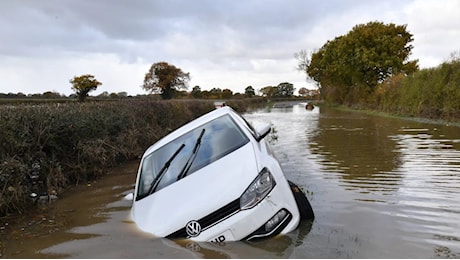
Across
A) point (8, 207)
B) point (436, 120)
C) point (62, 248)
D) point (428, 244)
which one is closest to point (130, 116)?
point (8, 207)

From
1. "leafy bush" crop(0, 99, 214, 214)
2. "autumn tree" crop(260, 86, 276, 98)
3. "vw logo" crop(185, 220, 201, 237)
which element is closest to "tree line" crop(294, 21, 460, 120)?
"leafy bush" crop(0, 99, 214, 214)

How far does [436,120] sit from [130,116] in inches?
656

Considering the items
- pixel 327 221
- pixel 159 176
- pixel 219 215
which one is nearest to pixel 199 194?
pixel 219 215

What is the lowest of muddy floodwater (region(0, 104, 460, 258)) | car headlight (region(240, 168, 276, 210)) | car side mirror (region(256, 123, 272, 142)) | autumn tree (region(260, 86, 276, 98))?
muddy floodwater (region(0, 104, 460, 258))

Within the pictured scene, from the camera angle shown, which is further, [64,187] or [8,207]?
[64,187]

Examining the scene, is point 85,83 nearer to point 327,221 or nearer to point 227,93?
point 327,221

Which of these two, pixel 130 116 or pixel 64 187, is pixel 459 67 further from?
pixel 64 187

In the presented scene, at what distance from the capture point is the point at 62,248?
4.46 m

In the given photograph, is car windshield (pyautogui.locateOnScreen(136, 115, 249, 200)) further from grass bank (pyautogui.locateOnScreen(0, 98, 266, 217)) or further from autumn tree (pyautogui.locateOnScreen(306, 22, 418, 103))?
autumn tree (pyautogui.locateOnScreen(306, 22, 418, 103))

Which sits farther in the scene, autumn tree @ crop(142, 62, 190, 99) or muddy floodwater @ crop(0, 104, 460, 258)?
autumn tree @ crop(142, 62, 190, 99)

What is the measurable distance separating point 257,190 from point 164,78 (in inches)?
2263

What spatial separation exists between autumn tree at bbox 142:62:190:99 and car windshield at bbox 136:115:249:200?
5345 cm

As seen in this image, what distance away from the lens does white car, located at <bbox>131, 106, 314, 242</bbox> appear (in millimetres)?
3834

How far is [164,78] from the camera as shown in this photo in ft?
196
